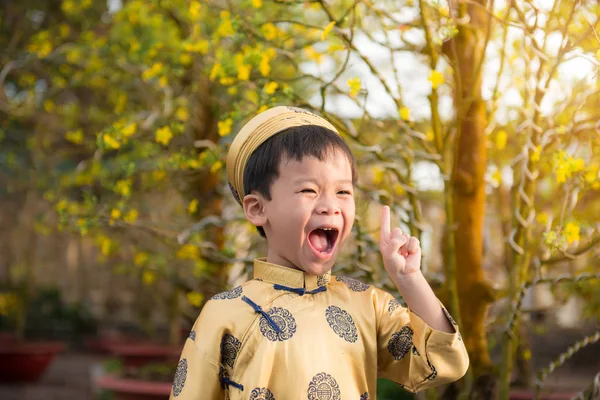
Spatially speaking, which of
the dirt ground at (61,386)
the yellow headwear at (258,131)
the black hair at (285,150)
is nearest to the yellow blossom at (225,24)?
the yellow headwear at (258,131)

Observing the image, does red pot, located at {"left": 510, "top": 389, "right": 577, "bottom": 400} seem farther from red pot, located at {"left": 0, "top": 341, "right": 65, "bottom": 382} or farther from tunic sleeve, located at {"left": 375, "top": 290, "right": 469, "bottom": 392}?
red pot, located at {"left": 0, "top": 341, "right": 65, "bottom": 382}

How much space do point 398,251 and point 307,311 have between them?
31 centimetres

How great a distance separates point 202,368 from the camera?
6.68 feet

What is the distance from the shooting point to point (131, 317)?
619 inches

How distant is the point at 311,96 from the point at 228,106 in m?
1.11

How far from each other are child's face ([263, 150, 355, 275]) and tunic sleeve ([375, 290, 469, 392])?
26 cm

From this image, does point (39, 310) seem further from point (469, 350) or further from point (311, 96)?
point (469, 350)

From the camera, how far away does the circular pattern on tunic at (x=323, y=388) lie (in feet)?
6.40

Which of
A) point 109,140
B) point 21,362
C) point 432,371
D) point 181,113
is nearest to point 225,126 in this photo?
point 109,140

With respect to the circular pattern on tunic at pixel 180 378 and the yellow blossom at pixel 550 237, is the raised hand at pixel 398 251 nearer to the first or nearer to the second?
the circular pattern on tunic at pixel 180 378

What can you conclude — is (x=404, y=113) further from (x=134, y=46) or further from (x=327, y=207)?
(x=134, y=46)

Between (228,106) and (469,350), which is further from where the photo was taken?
(228,106)

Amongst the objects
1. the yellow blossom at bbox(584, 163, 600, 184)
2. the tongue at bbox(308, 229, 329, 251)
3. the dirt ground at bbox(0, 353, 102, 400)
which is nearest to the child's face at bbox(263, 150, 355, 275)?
the tongue at bbox(308, 229, 329, 251)

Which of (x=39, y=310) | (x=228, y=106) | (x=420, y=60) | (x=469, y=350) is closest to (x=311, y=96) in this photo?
(x=228, y=106)
